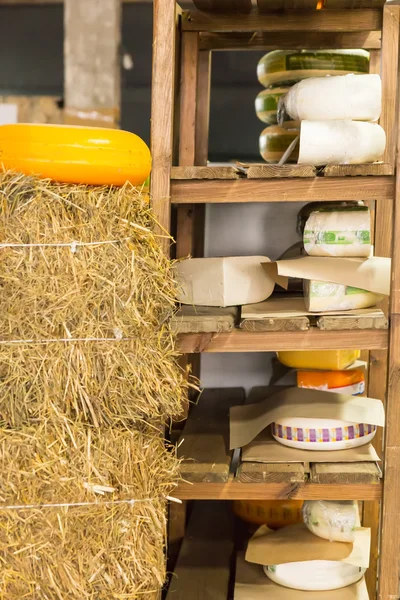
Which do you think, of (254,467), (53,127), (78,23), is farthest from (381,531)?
(78,23)

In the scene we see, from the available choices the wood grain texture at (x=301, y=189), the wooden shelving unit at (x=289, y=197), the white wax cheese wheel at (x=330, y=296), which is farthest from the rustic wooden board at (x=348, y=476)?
the wood grain texture at (x=301, y=189)

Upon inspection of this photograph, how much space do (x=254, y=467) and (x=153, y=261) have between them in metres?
0.79

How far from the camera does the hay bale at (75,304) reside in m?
2.15

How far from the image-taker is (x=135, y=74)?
6.87 m

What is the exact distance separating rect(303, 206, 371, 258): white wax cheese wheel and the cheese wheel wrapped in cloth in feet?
3.49

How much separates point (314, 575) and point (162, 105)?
1655 mm

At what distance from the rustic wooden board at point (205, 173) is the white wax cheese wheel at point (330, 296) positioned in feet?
1.44

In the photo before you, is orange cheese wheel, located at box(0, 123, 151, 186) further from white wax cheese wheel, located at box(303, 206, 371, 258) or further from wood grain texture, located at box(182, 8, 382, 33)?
wood grain texture, located at box(182, 8, 382, 33)

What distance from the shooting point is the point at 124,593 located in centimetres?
219

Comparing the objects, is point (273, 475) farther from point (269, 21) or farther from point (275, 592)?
point (269, 21)

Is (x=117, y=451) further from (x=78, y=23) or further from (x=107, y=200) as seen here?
(x=78, y=23)

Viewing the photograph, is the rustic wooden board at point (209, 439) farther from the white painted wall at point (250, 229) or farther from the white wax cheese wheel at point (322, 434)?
the white painted wall at point (250, 229)

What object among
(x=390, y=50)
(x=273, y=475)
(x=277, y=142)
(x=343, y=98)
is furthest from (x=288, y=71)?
(x=273, y=475)

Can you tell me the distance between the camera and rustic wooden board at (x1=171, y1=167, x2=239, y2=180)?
236 cm
